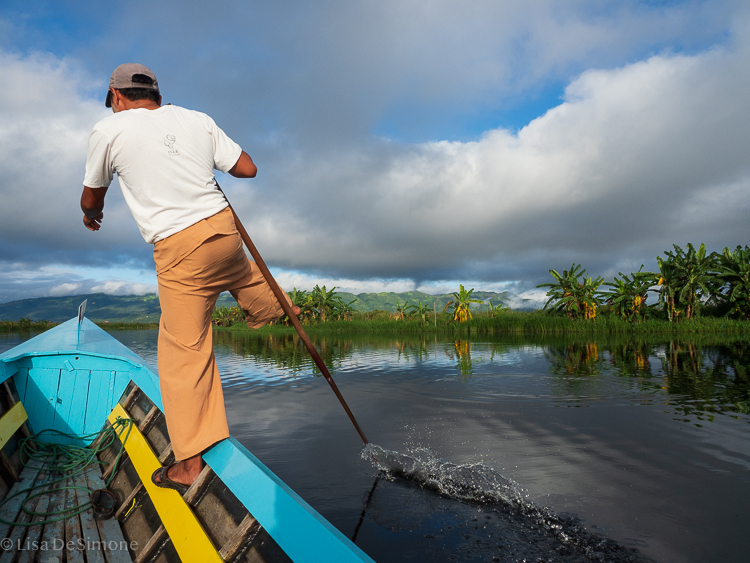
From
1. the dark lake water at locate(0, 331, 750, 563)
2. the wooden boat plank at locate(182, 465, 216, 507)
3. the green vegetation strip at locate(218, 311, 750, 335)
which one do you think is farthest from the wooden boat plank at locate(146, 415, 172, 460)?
the green vegetation strip at locate(218, 311, 750, 335)

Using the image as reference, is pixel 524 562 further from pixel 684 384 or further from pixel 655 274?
pixel 655 274

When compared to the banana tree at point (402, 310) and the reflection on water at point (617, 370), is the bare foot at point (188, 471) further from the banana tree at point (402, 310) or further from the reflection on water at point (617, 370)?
the banana tree at point (402, 310)

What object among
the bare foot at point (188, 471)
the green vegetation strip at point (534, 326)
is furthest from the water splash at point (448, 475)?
the green vegetation strip at point (534, 326)

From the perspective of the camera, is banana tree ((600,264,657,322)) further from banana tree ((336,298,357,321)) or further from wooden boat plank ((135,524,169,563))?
wooden boat plank ((135,524,169,563))

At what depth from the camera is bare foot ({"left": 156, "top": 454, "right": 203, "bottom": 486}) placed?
6.11ft

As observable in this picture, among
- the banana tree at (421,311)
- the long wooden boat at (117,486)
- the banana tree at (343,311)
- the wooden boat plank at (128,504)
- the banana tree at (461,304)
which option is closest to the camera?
the long wooden boat at (117,486)


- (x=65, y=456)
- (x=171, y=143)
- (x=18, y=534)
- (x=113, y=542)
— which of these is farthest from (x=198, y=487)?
(x=65, y=456)

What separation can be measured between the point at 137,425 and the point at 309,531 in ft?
7.56

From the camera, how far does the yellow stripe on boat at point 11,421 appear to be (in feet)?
8.69

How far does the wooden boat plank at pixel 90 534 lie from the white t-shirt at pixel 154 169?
4.84 feet

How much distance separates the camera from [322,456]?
155 inches

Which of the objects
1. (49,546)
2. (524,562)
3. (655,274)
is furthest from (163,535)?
(655,274)

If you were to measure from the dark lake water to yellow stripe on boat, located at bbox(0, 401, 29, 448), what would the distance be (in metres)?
1.95

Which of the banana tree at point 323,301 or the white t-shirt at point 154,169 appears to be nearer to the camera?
the white t-shirt at point 154,169
